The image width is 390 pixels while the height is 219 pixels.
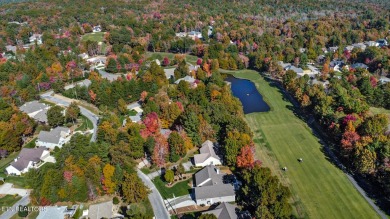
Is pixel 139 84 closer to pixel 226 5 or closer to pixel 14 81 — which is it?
pixel 14 81

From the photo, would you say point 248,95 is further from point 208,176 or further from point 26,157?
point 26,157

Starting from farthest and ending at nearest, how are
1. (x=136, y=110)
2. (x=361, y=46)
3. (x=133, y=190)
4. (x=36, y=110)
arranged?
1. (x=361, y=46)
2. (x=136, y=110)
3. (x=36, y=110)
4. (x=133, y=190)

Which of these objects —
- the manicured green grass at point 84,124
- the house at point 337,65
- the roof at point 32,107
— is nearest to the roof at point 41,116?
the roof at point 32,107

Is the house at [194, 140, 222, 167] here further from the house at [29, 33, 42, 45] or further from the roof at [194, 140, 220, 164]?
the house at [29, 33, 42, 45]

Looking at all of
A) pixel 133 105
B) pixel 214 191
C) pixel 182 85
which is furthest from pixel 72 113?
pixel 214 191

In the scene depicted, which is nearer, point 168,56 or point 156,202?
point 156,202

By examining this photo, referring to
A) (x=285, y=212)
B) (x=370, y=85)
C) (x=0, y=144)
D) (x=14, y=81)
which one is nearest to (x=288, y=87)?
(x=370, y=85)
